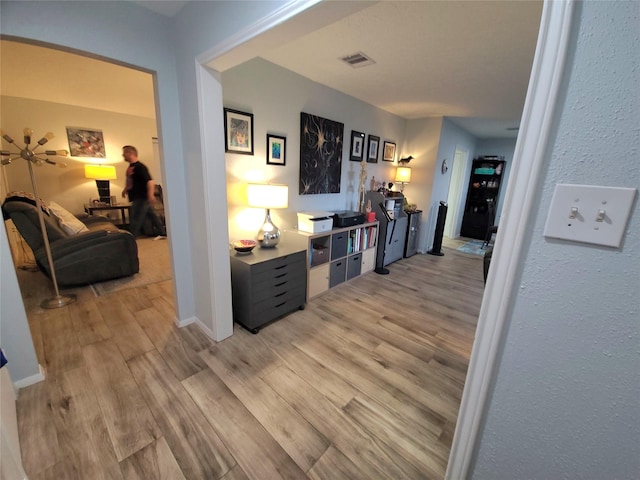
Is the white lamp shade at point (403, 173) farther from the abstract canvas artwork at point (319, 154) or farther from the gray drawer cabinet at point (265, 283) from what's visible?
the gray drawer cabinet at point (265, 283)

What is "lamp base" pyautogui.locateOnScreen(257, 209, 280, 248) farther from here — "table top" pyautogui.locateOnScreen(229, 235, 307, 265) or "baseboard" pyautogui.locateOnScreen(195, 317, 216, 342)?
"baseboard" pyautogui.locateOnScreen(195, 317, 216, 342)

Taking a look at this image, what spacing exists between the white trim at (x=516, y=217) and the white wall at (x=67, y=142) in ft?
13.0

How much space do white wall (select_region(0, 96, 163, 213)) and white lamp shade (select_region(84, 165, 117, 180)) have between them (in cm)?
22

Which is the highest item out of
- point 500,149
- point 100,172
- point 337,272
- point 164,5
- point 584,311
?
point 164,5

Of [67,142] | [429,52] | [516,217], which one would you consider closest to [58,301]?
[516,217]

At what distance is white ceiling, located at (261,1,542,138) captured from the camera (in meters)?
1.54

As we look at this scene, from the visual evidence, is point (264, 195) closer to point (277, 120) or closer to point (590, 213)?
point (277, 120)

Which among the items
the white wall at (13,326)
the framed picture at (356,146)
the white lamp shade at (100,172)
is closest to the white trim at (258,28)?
the white wall at (13,326)

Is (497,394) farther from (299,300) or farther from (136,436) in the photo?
(299,300)

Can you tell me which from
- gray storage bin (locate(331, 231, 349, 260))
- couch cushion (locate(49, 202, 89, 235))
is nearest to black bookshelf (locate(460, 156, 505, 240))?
gray storage bin (locate(331, 231, 349, 260))

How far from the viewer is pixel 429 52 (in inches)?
78.5

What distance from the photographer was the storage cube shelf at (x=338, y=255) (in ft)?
8.78

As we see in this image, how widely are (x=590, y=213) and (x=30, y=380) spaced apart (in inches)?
103

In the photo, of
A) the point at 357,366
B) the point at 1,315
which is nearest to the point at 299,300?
the point at 357,366
